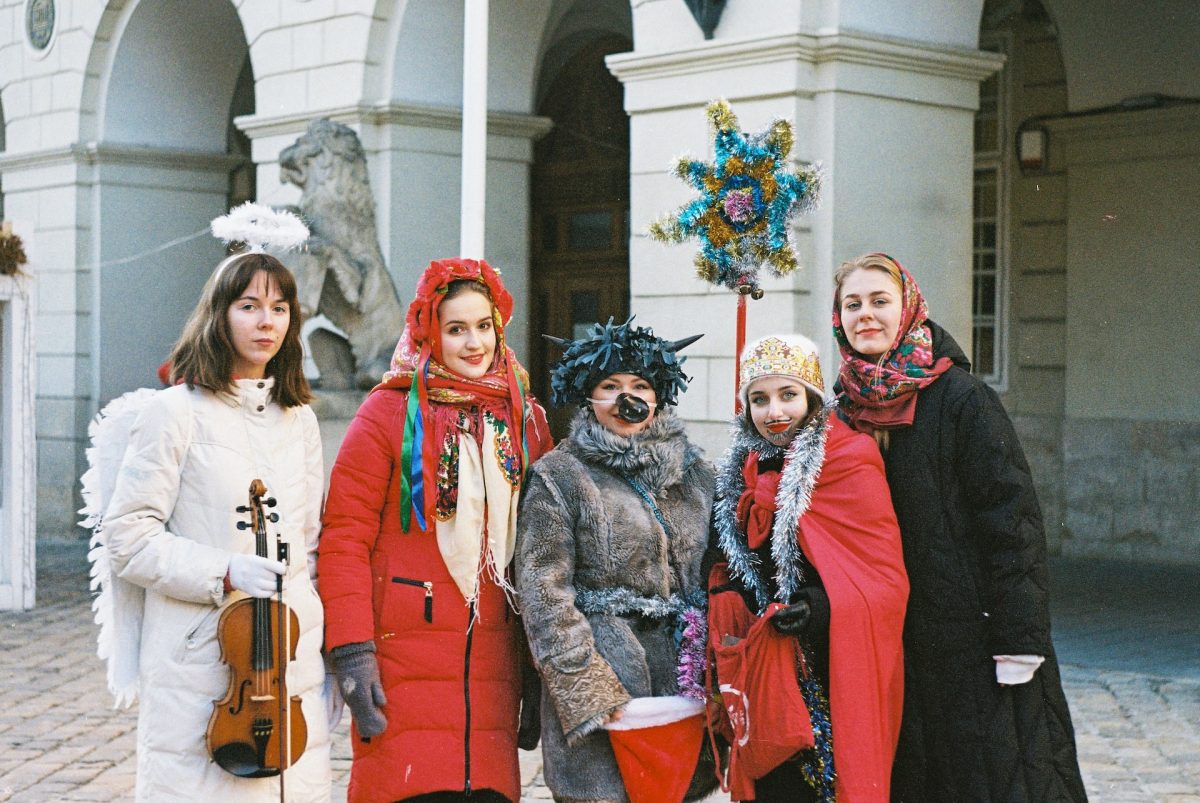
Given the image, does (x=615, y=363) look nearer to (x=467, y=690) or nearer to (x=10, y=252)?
(x=467, y=690)

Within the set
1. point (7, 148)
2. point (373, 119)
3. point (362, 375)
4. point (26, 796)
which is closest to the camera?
point (26, 796)

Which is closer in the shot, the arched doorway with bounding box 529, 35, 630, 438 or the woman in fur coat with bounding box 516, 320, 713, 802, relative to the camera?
the woman in fur coat with bounding box 516, 320, 713, 802

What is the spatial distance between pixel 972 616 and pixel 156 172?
504 inches

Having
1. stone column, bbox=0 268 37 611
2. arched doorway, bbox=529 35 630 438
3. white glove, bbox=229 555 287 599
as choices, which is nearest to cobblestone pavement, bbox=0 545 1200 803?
stone column, bbox=0 268 37 611

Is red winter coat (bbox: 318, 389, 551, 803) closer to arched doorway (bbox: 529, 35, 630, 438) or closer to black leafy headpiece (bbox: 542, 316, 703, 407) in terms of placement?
black leafy headpiece (bbox: 542, 316, 703, 407)

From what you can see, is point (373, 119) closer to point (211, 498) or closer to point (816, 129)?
point (816, 129)

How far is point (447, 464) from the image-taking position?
13.2 ft

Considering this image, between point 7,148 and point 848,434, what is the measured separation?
14042 millimetres

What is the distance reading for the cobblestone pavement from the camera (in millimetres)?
6109

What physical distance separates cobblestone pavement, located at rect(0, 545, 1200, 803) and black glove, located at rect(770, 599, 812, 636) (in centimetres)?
240

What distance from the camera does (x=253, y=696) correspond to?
3.56 meters

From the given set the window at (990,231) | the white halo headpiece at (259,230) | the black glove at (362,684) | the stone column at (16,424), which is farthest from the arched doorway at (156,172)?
the black glove at (362,684)

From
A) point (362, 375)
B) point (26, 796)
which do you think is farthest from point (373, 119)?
point (26, 796)

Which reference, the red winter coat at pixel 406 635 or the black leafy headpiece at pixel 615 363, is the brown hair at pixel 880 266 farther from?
the red winter coat at pixel 406 635
